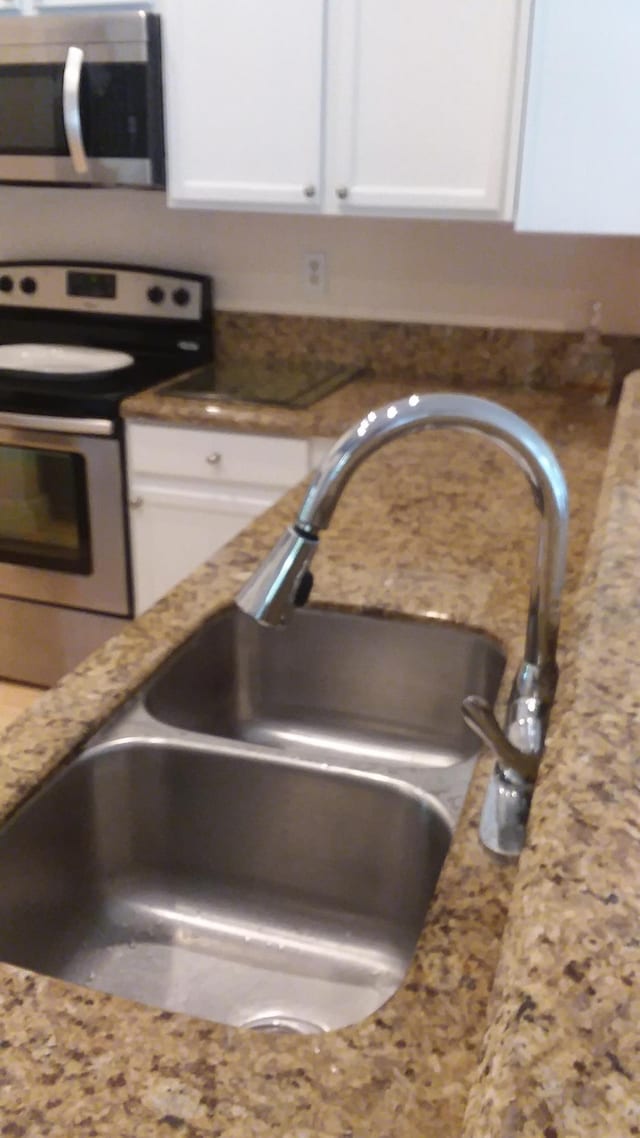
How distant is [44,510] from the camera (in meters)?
2.66

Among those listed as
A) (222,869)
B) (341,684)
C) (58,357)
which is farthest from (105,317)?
(222,869)

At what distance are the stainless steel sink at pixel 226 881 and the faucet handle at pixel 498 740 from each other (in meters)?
0.12

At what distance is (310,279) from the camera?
2863mm

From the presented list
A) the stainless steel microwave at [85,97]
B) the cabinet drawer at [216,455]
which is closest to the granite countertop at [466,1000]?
the cabinet drawer at [216,455]

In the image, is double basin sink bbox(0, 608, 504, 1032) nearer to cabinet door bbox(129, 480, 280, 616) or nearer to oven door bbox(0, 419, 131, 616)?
cabinet door bbox(129, 480, 280, 616)

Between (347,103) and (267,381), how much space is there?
2.42 ft

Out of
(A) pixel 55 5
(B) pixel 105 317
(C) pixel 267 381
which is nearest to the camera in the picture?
(A) pixel 55 5

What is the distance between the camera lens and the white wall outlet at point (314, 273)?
284 cm

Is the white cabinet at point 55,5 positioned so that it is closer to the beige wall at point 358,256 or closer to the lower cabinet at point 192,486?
the beige wall at point 358,256

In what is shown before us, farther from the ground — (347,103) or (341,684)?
(347,103)

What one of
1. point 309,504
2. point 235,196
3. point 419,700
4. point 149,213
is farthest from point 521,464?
point 149,213

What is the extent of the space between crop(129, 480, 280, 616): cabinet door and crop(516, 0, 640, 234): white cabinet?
0.97 meters

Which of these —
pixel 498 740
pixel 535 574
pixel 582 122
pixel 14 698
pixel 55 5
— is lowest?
pixel 14 698

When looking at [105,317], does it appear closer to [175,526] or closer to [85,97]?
[85,97]
